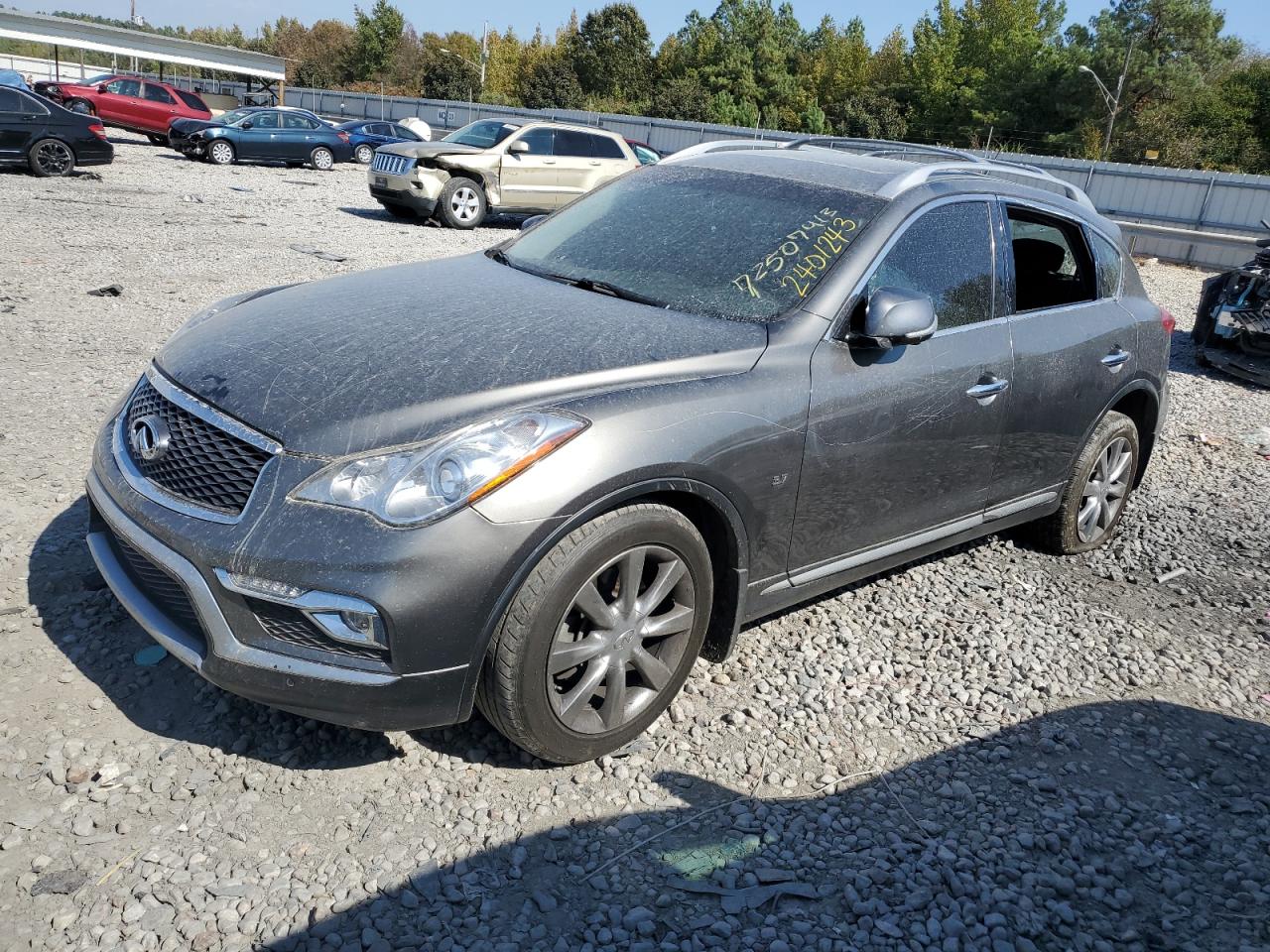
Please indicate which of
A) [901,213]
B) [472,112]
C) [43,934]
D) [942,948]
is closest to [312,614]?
[43,934]

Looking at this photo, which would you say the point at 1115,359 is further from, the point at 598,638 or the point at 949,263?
the point at 598,638

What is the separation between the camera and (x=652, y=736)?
3404 millimetres

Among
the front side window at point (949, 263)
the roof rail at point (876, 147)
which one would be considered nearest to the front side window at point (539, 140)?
the roof rail at point (876, 147)

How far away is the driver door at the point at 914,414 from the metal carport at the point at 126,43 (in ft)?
143

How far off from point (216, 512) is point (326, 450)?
1.20 feet

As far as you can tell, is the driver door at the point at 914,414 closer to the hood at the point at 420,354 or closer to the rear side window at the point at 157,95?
the hood at the point at 420,354

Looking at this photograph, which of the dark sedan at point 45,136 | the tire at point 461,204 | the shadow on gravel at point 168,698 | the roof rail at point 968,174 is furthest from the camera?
the dark sedan at point 45,136

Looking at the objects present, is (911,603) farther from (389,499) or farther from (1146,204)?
(1146,204)

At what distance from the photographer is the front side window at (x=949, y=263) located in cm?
379

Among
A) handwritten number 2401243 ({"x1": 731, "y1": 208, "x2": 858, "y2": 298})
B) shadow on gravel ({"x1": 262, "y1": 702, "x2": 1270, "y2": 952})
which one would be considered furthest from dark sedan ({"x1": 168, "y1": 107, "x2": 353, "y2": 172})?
shadow on gravel ({"x1": 262, "y1": 702, "x2": 1270, "y2": 952})

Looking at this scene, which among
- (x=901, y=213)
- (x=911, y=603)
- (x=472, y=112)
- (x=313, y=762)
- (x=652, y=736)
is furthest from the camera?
(x=472, y=112)

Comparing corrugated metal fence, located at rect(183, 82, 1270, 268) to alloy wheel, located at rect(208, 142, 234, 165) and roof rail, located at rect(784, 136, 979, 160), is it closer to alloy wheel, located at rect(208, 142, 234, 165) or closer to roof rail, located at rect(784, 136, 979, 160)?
alloy wheel, located at rect(208, 142, 234, 165)

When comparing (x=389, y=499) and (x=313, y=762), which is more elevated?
(x=389, y=499)

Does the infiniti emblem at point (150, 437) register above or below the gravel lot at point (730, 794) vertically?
above
